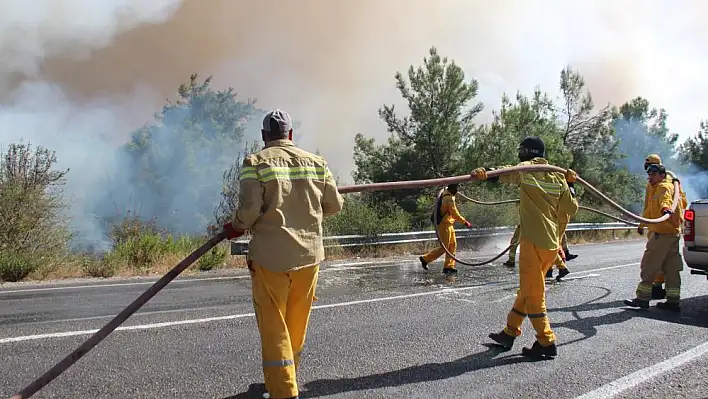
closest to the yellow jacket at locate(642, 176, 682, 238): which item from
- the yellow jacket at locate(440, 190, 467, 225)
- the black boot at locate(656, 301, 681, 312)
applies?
the black boot at locate(656, 301, 681, 312)

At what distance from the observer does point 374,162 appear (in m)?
22.3

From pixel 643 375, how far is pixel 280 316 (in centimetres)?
267

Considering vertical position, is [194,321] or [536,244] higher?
[536,244]

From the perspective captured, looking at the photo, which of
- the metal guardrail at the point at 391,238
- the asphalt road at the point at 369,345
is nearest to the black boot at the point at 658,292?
the asphalt road at the point at 369,345

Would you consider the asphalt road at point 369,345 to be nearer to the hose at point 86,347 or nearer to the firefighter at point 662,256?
the firefighter at point 662,256

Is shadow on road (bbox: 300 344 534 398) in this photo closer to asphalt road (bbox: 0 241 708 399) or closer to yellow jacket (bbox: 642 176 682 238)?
asphalt road (bbox: 0 241 708 399)

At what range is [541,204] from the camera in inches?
170

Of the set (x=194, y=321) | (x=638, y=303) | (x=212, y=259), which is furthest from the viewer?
(x=212, y=259)

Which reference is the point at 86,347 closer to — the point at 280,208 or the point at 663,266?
the point at 280,208

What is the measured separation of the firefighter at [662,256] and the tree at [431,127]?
14.6m

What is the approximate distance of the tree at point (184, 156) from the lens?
24.2 m

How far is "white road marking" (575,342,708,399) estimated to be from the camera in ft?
11.2

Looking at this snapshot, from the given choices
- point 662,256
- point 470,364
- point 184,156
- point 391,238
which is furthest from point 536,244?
point 184,156

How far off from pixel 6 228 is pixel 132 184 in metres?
16.6
